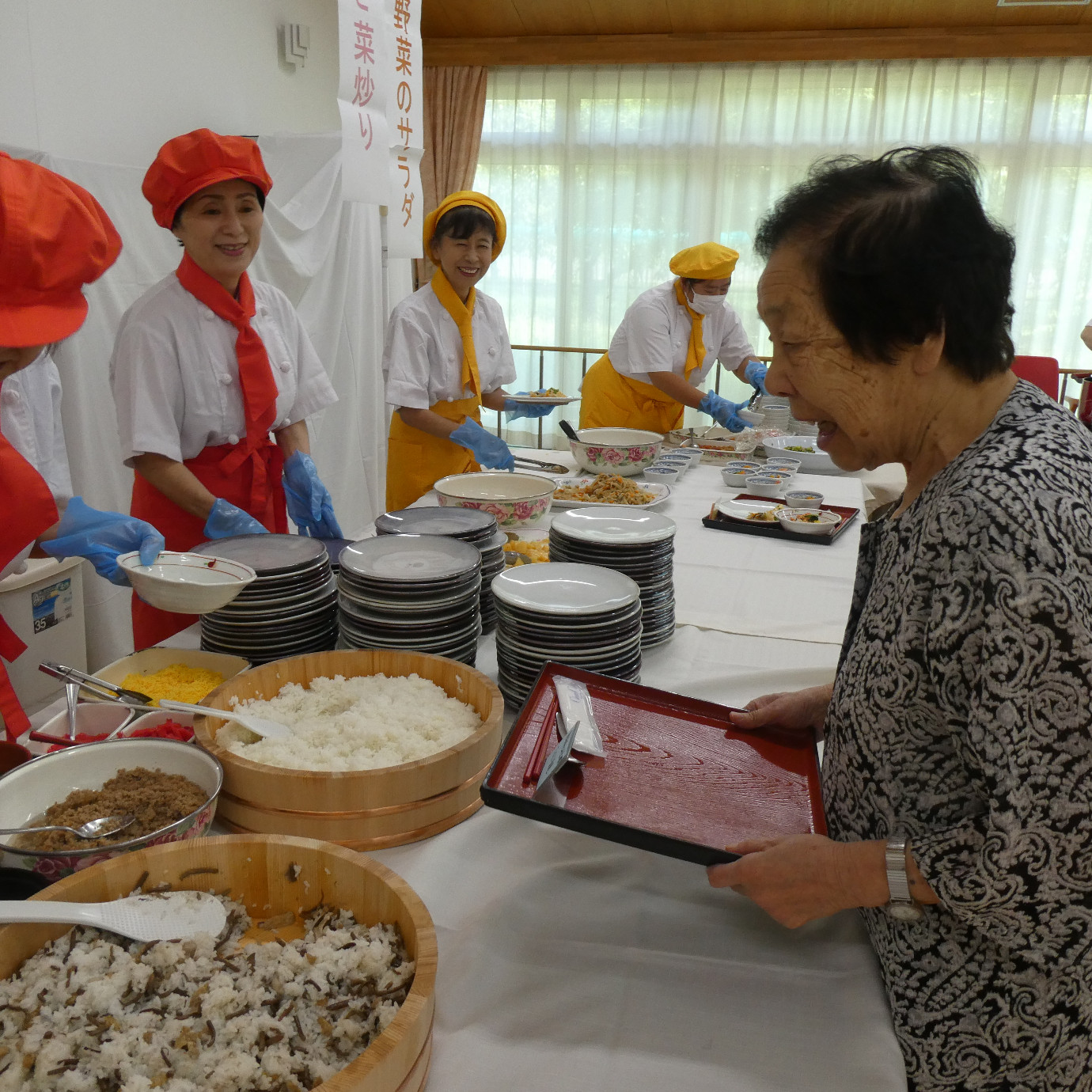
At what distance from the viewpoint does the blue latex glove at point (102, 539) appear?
4.78ft

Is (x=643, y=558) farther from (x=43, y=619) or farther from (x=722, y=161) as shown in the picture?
(x=722, y=161)

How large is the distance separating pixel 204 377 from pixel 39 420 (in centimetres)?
81

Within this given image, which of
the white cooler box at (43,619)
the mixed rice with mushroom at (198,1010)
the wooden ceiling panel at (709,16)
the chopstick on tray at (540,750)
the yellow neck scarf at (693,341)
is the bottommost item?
the white cooler box at (43,619)

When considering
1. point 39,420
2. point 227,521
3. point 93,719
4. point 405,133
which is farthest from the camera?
point 405,133

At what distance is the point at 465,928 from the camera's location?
35.9 inches

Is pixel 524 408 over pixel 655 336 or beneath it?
beneath

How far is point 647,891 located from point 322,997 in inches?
15.4

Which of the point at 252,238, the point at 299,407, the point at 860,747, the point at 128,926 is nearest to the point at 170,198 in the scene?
the point at 252,238

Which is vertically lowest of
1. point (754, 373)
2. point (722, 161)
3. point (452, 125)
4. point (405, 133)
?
point (754, 373)

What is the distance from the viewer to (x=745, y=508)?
2576 mm

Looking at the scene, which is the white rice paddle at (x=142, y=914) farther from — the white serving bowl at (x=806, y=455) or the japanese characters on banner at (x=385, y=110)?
the white serving bowl at (x=806, y=455)

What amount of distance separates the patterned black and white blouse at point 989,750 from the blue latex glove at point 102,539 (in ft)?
3.70

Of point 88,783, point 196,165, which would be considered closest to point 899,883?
point 88,783

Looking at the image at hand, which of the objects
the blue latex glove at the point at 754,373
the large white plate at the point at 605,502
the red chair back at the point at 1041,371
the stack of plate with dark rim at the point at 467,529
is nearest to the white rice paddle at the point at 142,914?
the stack of plate with dark rim at the point at 467,529
